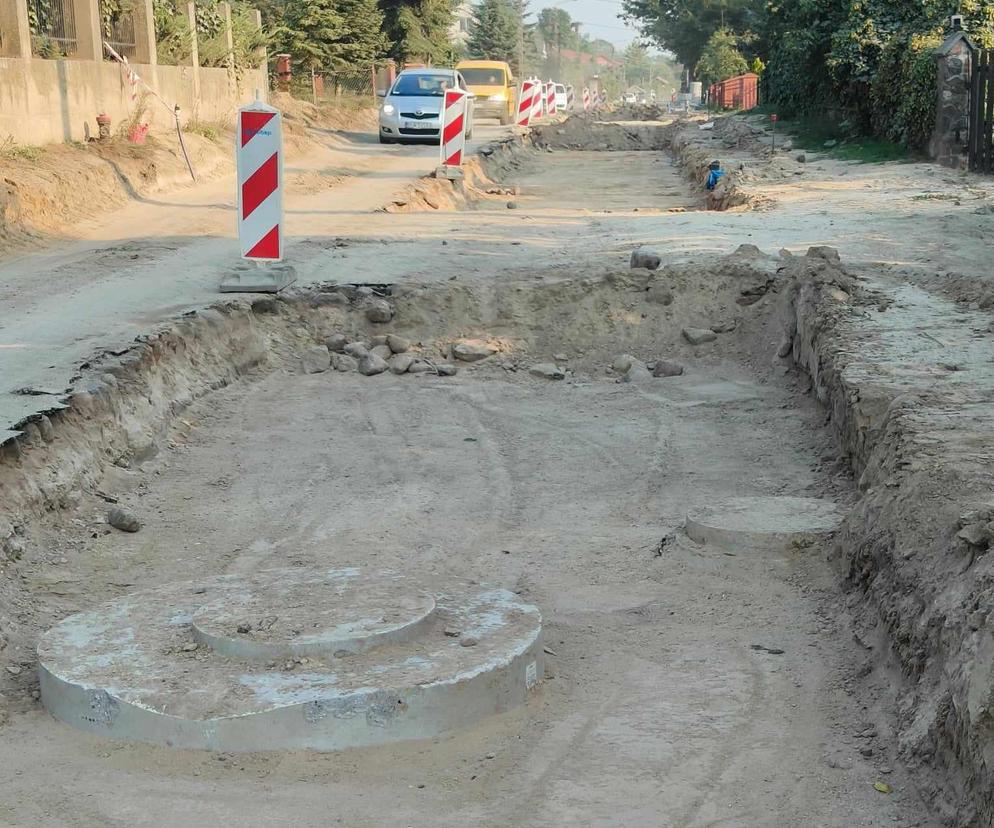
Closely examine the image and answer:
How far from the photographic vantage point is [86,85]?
674 inches

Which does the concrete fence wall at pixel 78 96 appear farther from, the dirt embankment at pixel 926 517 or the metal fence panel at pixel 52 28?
the dirt embankment at pixel 926 517

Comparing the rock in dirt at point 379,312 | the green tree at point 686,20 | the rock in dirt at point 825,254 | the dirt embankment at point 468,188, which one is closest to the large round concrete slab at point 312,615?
the rock in dirt at point 379,312

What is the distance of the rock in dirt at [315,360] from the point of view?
862 cm

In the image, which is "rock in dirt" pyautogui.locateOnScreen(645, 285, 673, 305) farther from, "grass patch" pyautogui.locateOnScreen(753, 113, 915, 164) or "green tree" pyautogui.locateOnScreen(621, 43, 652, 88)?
"green tree" pyautogui.locateOnScreen(621, 43, 652, 88)

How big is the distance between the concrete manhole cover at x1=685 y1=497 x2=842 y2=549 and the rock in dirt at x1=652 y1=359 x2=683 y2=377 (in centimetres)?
292

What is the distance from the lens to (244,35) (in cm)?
A: 2730

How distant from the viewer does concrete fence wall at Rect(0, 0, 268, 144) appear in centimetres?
1502

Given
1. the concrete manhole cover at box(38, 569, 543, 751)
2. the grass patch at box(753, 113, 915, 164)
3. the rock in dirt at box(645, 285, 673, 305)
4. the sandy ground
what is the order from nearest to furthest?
the sandy ground, the concrete manhole cover at box(38, 569, 543, 751), the rock in dirt at box(645, 285, 673, 305), the grass patch at box(753, 113, 915, 164)

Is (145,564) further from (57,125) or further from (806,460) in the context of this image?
(57,125)

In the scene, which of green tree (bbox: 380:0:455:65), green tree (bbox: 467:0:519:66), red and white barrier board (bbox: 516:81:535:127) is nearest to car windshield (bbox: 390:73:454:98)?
red and white barrier board (bbox: 516:81:535:127)

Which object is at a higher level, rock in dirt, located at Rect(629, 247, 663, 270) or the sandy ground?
rock in dirt, located at Rect(629, 247, 663, 270)

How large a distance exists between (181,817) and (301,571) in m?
1.48

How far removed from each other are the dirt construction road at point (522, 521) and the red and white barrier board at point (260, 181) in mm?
555

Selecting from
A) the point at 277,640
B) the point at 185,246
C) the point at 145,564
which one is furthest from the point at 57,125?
the point at 277,640
